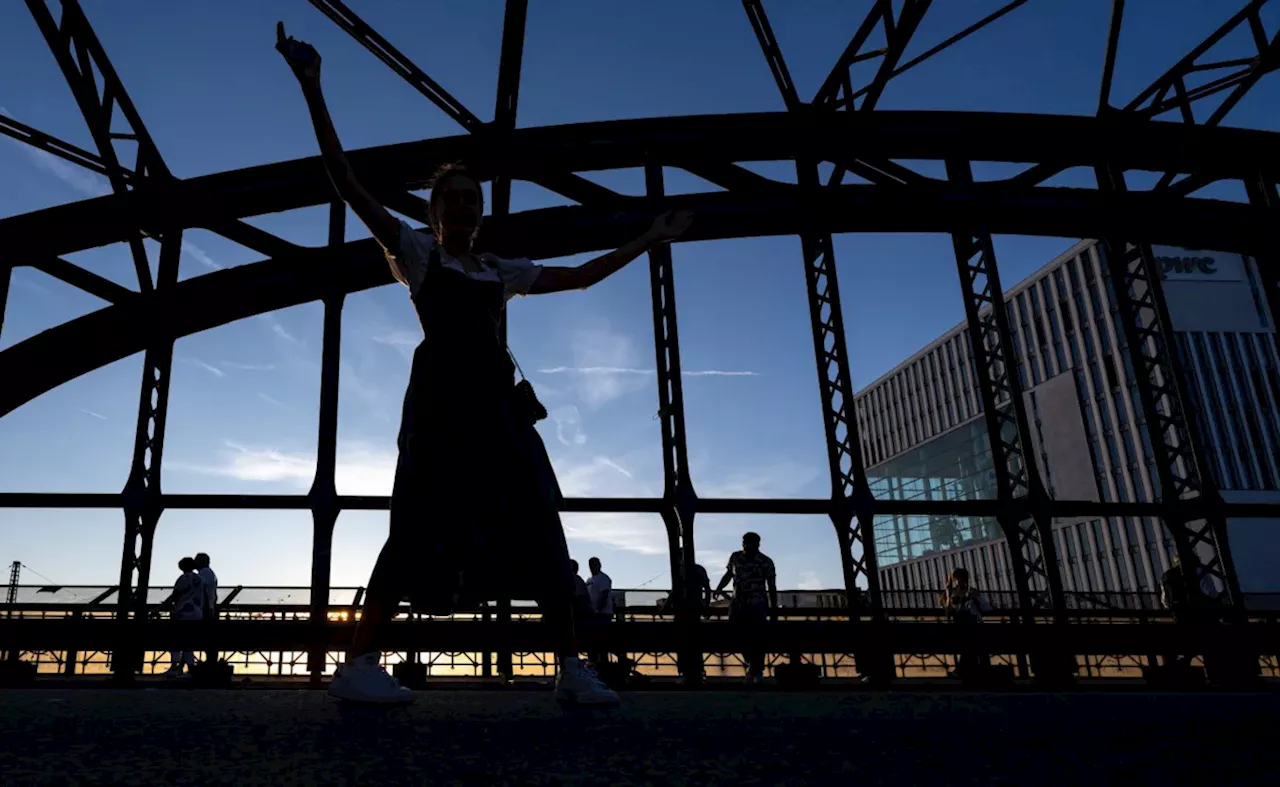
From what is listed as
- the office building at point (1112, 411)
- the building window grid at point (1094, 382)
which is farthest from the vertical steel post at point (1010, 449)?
the building window grid at point (1094, 382)

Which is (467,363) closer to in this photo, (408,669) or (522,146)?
(408,669)

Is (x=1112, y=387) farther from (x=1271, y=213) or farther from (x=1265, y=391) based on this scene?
(x=1271, y=213)

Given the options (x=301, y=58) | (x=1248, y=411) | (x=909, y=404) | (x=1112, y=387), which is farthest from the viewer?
(x=909, y=404)

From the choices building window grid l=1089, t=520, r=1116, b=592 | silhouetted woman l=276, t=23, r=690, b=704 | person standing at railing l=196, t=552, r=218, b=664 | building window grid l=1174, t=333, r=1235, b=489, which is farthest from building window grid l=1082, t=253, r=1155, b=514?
silhouetted woman l=276, t=23, r=690, b=704

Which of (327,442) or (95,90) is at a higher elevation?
(95,90)

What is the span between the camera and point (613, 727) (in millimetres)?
1814

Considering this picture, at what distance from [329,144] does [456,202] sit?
0.41m

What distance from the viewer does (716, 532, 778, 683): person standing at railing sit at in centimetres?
856

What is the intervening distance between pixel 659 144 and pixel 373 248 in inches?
162

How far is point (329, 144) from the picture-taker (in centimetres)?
229

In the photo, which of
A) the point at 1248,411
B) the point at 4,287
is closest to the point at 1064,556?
the point at 1248,411

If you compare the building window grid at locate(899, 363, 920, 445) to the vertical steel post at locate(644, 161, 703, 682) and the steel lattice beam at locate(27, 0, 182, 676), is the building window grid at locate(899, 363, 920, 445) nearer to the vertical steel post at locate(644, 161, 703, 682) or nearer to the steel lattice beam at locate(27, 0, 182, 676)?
the vertical steel post at locate(644, 161, 703, 682)

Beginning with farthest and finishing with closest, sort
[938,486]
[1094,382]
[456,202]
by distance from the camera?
[938,486] → [1094,382] → [456,202]

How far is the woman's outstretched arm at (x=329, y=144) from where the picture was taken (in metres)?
2.21
